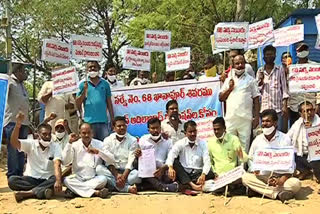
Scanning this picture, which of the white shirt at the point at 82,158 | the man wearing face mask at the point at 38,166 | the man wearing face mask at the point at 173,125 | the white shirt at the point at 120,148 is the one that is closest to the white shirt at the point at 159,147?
the white shirt at the point at 120,148

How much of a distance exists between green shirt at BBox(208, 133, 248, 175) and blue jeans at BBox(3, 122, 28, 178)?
288 cm

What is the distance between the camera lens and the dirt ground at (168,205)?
6.60m

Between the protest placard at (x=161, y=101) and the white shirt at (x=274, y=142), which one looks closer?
the white shirt at (x=274, y=142)

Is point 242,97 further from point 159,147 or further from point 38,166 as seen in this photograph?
point 38,166

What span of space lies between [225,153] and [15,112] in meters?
3.24

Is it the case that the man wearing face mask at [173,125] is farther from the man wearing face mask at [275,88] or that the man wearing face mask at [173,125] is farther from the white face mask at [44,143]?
the white face mask at [44,143]

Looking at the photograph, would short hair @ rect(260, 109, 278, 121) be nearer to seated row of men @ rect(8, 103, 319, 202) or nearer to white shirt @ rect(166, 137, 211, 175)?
seated row of men @ rect(8, 103, 319, 202)

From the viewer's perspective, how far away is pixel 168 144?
7789mm

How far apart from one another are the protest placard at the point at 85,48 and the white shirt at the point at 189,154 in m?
2.21

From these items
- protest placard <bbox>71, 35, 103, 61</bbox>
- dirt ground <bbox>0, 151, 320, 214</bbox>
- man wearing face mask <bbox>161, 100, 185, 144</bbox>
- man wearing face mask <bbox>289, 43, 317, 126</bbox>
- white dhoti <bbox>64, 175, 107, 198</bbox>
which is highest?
protest placard <bbox>71, 35, 103, 61</bbox>

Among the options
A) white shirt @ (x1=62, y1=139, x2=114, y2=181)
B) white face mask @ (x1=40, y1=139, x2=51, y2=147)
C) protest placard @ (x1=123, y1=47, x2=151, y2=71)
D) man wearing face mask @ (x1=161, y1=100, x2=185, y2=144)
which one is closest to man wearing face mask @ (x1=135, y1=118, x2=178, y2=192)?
man wearing face mask @ (x1=161, y1=100, x2=185, y2=144)

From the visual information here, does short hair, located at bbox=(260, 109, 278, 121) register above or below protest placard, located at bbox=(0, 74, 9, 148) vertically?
below

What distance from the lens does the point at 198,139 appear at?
7699mm

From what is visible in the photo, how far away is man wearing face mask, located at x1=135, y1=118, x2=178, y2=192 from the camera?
295 inches
